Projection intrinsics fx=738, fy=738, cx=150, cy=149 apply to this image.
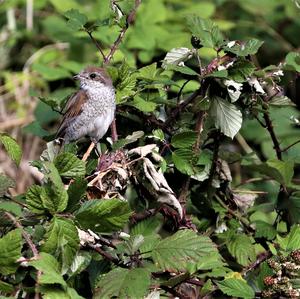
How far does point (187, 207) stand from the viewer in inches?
102

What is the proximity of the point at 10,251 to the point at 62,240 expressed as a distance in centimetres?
12

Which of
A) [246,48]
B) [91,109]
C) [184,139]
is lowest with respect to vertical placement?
[91,109]

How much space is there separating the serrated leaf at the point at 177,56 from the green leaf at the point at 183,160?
0.90 ft

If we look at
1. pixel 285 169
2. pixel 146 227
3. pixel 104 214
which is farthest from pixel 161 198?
pixel 285 169

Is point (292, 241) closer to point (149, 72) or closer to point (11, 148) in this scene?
point (149, 72)

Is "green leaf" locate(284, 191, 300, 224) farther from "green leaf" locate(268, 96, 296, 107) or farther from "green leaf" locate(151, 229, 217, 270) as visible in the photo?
"green leaf" locate(151, 229, 217, 270)

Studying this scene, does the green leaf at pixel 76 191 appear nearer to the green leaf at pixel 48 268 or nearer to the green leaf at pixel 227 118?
the green leaf at pixel 48 268

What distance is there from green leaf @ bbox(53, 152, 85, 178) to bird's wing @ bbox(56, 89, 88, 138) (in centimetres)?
63

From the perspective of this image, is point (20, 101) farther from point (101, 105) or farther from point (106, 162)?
point (106, 162)

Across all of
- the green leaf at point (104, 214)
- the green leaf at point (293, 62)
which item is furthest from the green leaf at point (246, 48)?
the green leaf at point (104, 214)

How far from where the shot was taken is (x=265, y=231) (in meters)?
2.44

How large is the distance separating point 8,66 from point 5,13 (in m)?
0.46

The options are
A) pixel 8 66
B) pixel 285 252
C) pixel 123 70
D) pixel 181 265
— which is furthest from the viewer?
pixel 8 66

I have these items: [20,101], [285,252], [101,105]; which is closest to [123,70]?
[101,105]
